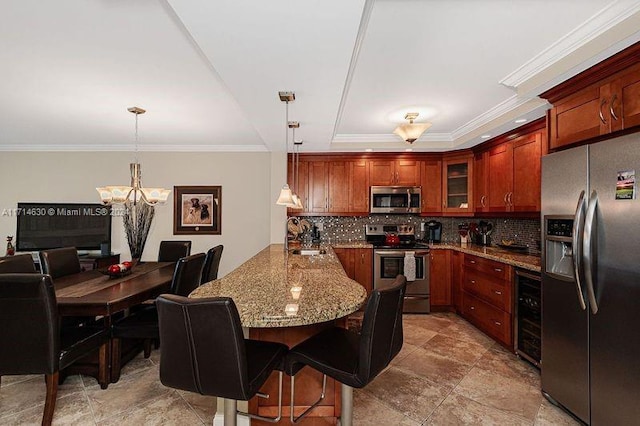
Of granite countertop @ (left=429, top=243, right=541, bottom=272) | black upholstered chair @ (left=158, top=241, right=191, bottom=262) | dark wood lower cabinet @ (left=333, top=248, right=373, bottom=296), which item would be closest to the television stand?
black upholstered chair @ (left=158, top=241, right=191, bottom=262)

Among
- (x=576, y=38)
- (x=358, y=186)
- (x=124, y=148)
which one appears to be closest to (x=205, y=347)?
(x=576, y=38)

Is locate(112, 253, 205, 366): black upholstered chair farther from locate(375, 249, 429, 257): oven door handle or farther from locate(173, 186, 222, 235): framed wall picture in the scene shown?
locate(375, 249, 429, 257): oven door handle

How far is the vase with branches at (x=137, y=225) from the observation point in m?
4.78

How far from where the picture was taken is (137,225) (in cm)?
484

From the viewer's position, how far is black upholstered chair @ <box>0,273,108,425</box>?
1.83 meters

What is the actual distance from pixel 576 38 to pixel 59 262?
4.68 meters

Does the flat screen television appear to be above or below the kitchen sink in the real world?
above

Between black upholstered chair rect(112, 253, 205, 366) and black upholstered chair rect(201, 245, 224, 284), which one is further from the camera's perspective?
black upholstered chair rect(201, 245, 224, 284)

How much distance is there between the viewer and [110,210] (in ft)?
16.2

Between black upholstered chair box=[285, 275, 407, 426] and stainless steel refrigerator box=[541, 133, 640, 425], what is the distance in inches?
47.4

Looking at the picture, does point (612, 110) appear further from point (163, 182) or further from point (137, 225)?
point (137, 225)

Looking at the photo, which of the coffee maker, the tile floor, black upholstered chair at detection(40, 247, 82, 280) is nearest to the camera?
the tile floor

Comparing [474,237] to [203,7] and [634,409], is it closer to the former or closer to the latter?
[634,409]

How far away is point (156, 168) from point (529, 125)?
5083 mm
